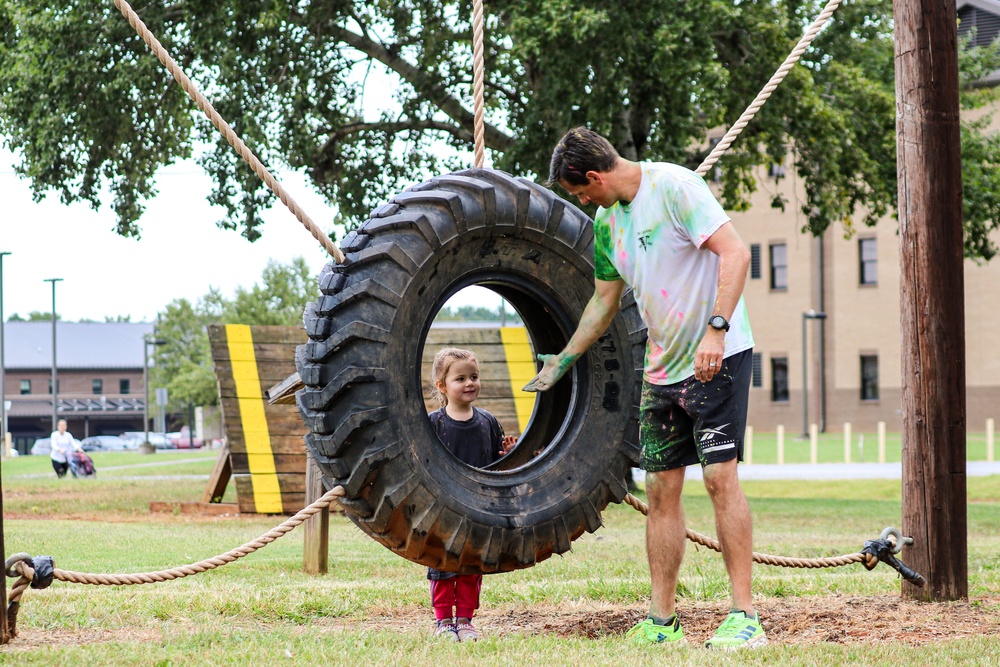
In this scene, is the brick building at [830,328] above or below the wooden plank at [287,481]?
above

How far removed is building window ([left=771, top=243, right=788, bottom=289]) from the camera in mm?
39188

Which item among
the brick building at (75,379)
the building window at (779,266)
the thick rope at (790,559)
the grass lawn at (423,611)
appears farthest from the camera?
the brick building at (75,379)

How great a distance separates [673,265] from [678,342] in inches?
10.5

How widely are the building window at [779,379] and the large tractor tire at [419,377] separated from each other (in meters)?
36.7

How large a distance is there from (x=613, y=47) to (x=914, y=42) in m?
7.92

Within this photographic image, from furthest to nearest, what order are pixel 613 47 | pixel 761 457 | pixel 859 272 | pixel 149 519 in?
pixel 859 272 → pixel 761 457 → pixel 613 47 → pixel 149 519

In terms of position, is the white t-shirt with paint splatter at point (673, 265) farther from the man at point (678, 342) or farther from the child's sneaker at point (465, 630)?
the child's sneaker at point (465, 630)

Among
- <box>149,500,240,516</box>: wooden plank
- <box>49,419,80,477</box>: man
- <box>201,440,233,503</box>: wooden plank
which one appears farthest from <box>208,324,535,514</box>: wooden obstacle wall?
<box>49,419,80,477</box>: man

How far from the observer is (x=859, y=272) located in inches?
1478

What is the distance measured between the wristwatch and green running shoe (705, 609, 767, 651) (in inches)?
40.0

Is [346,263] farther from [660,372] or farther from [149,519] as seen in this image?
[149,519]

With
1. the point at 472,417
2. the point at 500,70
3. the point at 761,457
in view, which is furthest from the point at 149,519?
the point at 761,457

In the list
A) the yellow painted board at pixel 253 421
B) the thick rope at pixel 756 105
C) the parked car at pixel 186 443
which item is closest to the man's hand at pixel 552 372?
the thick rope at pixel 756 105

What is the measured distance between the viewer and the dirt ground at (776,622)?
4.35m
